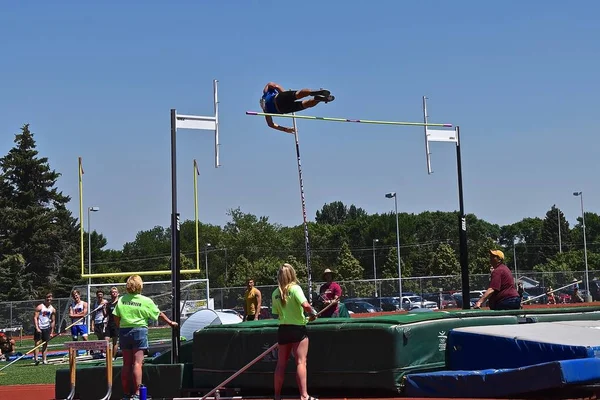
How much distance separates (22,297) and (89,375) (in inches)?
1918

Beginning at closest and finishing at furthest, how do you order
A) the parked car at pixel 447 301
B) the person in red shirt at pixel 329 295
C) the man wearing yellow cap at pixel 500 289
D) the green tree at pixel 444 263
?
the man wearing yellow cap at pixel 500 289 → the person in red shirt at pixel 329 295 → the parked car at pixel 447 301 → the green tree at pixel 444 263

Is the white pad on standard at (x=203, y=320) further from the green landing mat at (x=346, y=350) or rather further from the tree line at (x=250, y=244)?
the tree line at (x=250, y=244)

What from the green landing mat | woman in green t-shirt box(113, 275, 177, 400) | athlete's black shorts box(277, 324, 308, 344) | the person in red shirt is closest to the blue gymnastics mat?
the green landing mat

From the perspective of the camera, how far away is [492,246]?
75750mm

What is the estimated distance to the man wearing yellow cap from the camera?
11.6m

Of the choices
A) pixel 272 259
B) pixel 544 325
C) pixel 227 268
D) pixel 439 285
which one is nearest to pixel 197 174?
pixel 544 325

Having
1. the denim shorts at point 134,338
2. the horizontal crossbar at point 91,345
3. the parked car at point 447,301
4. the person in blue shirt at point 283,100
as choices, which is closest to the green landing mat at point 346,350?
the denim shorts at point 134,338

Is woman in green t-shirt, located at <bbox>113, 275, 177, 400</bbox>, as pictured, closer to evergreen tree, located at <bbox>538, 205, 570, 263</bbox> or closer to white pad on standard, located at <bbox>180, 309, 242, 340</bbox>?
white pad on standard, located at <bbox>180, 309, 242, 340</bbox>

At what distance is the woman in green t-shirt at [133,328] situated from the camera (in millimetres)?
10102

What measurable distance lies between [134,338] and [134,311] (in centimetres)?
32

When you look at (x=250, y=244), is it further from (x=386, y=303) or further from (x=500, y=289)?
(x=500, y=289)

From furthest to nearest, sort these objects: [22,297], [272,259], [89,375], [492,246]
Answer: [492,246] < [272,259] < [22,297] < [89,375]

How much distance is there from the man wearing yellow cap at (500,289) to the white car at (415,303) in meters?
25.3

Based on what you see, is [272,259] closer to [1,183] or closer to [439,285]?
[1,183]
